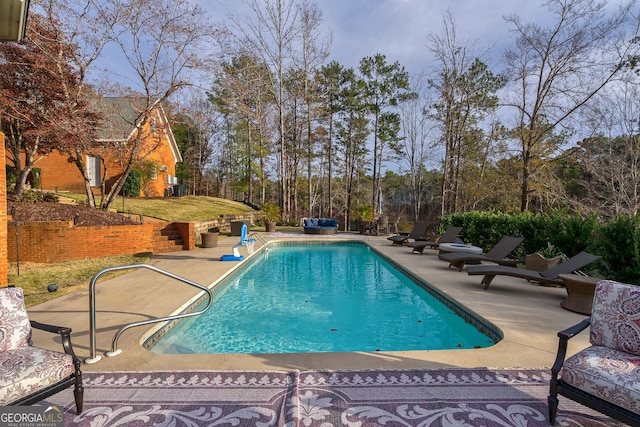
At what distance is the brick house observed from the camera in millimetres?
11391

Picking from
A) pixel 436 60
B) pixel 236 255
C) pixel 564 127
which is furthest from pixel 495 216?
pixel 436 60

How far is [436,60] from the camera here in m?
19.2

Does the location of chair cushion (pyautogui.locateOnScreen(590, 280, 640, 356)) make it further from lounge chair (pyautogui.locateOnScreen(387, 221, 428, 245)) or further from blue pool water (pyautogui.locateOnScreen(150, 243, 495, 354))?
lounge chair (pyautogui.locateOnScreen(387, 221, 428, 245))

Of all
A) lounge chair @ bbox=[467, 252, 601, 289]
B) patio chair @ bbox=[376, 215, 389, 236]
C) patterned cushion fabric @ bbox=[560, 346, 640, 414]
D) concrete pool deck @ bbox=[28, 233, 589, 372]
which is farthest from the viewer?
patio chair @ bbox=[376, 215, 389, 236]

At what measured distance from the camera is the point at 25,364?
7.16ft

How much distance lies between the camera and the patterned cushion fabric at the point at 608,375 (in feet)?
6.62

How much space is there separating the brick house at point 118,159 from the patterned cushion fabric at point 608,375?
40.1 feet

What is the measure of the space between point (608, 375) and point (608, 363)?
17cm

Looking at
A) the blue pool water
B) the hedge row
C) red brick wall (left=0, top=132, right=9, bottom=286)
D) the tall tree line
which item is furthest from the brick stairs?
the hedge row

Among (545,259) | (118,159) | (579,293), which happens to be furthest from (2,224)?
(545,259)

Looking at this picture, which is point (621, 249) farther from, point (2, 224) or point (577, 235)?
point (2, 224)

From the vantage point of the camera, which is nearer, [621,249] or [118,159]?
[621,249]

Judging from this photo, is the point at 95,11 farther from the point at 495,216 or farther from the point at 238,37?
the point at 495,216

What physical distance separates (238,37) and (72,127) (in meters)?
12.4
